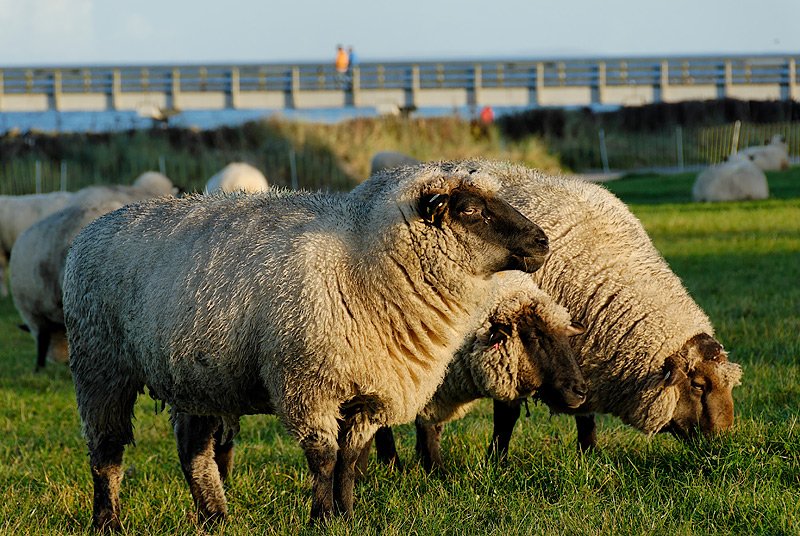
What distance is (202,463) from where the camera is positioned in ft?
16.8

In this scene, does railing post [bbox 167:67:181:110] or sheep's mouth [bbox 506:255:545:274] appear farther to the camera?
railing post [bbox 167:67:181:110]

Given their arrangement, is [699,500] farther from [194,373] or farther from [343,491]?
[194,373]

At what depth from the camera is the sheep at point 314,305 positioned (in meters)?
4.41

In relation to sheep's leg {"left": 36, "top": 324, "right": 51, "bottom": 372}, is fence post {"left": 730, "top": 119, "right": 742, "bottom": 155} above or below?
above

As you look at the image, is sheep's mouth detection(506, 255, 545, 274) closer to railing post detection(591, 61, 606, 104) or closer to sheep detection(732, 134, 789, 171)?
sheep detection(732, 134, 789, 171)

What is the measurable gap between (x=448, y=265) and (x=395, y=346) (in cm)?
41

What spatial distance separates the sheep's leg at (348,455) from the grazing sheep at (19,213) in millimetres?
10570

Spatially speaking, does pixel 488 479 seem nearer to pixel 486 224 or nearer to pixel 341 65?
pixel 486 224

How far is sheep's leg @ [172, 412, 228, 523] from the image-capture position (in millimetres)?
5031

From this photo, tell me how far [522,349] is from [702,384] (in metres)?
0.99

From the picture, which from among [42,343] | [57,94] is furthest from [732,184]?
[57,94]

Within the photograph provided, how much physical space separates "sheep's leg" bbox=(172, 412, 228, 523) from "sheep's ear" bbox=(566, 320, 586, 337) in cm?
182

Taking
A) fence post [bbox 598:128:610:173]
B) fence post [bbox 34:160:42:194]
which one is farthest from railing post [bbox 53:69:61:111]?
fence post [bbox 598:128:610:173]

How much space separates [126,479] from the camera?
5906 millimetres
